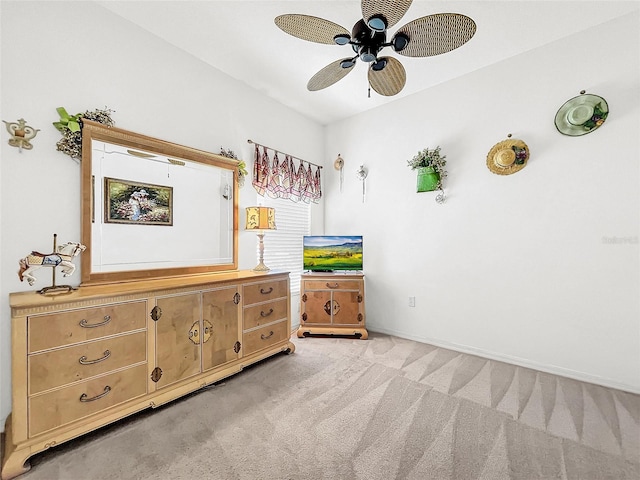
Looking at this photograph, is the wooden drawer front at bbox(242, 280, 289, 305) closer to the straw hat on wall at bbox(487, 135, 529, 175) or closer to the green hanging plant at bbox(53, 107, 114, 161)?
the green hanging plant at bbox(53, 107, 114, 161)

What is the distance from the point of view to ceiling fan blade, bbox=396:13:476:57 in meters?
1.54

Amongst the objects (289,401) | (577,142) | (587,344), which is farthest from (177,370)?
(577,142)

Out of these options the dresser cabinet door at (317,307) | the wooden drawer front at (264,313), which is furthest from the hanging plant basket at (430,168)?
the wooden drawer front at (264,313)

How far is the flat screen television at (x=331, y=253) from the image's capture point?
362 cm

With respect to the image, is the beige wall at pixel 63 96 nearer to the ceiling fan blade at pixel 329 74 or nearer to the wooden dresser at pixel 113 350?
the wooden dresser at pixel 113 350

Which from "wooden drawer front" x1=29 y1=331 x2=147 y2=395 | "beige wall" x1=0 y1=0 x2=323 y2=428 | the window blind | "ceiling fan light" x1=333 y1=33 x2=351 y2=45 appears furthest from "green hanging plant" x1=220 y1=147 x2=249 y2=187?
"wooden drawer front" x1=29 y1=331 x2=147 y2=395

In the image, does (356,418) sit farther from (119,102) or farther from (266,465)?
(119,102)

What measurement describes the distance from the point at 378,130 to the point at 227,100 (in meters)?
1.93

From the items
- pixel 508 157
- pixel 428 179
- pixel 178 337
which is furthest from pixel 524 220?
pixel 178 337

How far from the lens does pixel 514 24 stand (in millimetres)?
2373

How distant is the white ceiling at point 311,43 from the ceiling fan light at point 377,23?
75cm

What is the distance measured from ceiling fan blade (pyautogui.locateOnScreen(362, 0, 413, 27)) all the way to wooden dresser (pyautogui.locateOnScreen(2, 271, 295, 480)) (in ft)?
6.81

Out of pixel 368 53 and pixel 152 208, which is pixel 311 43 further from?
pixel 152 208

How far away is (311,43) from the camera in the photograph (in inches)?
101
